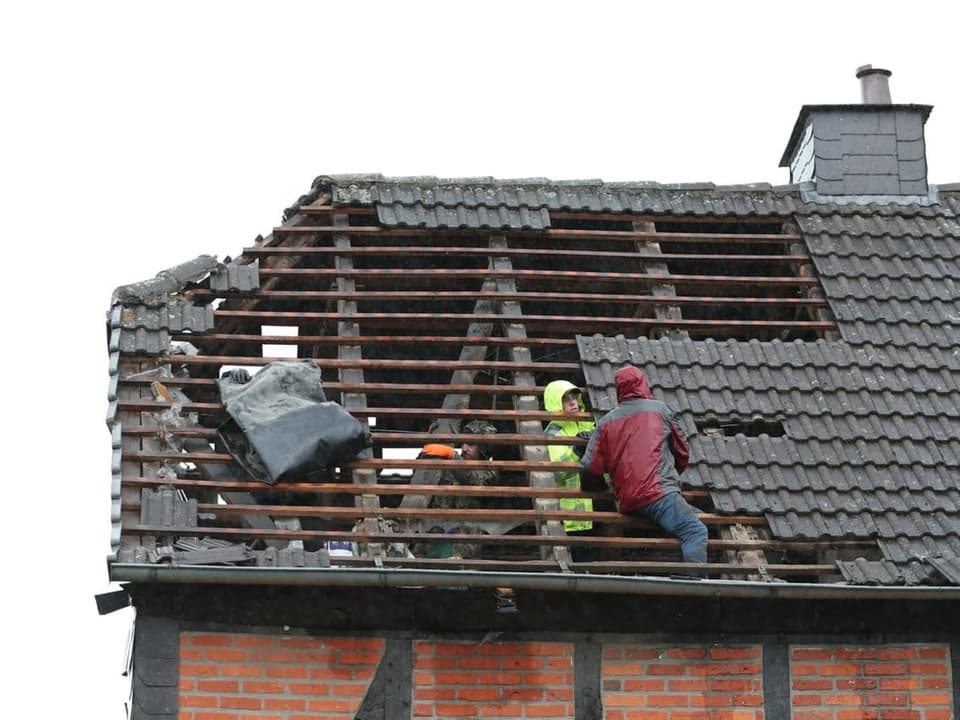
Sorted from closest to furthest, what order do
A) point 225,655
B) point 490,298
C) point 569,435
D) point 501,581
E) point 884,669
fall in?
point 501,581, point 225,655, point 884,669, point 569,435, point 490,298

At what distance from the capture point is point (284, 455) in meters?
11.0

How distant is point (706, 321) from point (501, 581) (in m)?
3.28

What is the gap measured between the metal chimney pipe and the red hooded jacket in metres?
5.00

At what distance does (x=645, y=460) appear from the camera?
10.9m

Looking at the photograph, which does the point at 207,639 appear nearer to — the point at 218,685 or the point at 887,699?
the point at 218,685

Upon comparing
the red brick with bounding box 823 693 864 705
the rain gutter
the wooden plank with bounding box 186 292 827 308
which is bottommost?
the red brick with bounding box 823 693 864 705

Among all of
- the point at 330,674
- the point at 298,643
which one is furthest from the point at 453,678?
the point at 298,643

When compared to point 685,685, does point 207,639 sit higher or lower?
higher

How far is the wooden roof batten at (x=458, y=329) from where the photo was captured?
10977 mm

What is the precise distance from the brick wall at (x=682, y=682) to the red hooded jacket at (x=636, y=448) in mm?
936

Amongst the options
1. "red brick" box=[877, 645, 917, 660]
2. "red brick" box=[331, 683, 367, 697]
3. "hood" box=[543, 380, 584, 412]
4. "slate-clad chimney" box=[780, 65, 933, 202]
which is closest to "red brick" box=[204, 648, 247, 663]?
"red brick" box=[331, 683, 367, 697]

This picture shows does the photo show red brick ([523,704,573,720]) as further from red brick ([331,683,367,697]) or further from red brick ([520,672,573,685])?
red brick ([331,683,367,697])

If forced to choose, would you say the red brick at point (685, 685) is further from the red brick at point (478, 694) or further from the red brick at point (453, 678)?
the red brick at point (453, 678)

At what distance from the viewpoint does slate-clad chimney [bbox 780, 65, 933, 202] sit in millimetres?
14234
